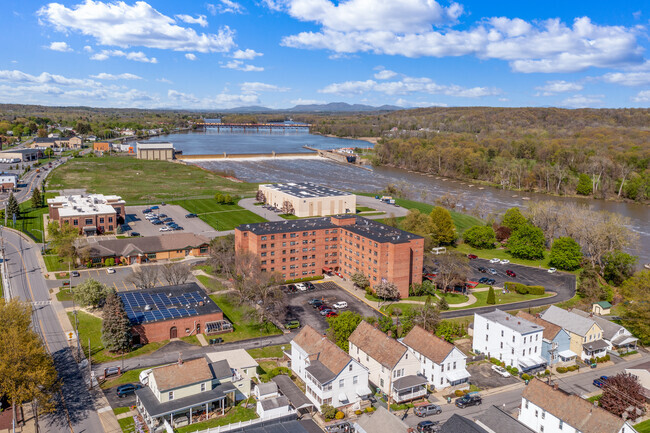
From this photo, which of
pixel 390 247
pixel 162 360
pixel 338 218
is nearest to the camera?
pixel 162 360

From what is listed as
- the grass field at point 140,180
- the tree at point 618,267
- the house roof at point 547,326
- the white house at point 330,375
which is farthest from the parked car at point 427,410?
the grass field at point 140,180

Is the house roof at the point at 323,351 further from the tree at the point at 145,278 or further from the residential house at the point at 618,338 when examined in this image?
the residential house at the point at 618,338

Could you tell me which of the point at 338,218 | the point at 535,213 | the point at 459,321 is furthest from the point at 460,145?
the point at 459,321

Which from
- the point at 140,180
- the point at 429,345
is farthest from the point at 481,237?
the point at 140,180

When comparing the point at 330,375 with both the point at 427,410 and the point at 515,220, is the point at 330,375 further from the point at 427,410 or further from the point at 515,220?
the point at 515,220

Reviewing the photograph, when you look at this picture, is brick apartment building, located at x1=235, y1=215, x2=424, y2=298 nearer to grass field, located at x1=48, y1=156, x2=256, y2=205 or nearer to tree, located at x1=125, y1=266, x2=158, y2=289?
tree, located at x1=125, y1=266, x2=158, y2=289

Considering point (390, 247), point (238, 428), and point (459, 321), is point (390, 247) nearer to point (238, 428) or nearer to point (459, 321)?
point (459, 321)

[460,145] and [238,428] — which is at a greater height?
[460,145]
